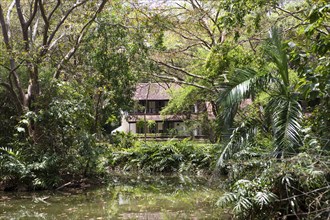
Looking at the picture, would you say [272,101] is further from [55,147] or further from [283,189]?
[55,147]

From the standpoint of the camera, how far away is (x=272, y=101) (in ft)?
24.7

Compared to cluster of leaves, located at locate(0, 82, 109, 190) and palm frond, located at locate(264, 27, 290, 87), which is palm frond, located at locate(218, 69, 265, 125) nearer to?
palm frond, located at locate(264, 27, 290, 87)

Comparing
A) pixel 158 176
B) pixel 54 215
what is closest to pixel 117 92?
pixel 158 176

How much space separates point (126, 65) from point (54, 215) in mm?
8184

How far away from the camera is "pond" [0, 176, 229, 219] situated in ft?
27.6

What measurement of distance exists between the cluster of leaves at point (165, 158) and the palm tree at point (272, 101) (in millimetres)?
9602

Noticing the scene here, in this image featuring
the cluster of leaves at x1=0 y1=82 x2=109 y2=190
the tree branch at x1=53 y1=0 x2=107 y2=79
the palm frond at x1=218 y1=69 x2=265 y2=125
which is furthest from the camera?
the tree branch at x1=53 y1=0 x2=107 y2=79

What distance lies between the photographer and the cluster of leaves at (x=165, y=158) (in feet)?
57.9

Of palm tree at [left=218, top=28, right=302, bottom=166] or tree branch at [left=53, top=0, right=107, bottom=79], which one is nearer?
palm tree at [left=218, top=28, right=302, bottom=166]

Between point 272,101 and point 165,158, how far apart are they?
10.9m

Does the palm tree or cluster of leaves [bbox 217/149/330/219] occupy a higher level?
the palm tree

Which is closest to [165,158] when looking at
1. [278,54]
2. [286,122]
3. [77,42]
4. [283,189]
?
[77,42]

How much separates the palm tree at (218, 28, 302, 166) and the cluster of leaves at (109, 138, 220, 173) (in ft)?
31.5

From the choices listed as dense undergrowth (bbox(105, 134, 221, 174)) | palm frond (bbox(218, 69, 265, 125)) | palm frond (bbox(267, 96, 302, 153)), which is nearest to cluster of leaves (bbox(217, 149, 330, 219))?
palm frond (bbox(267, 96, 302, 153))
